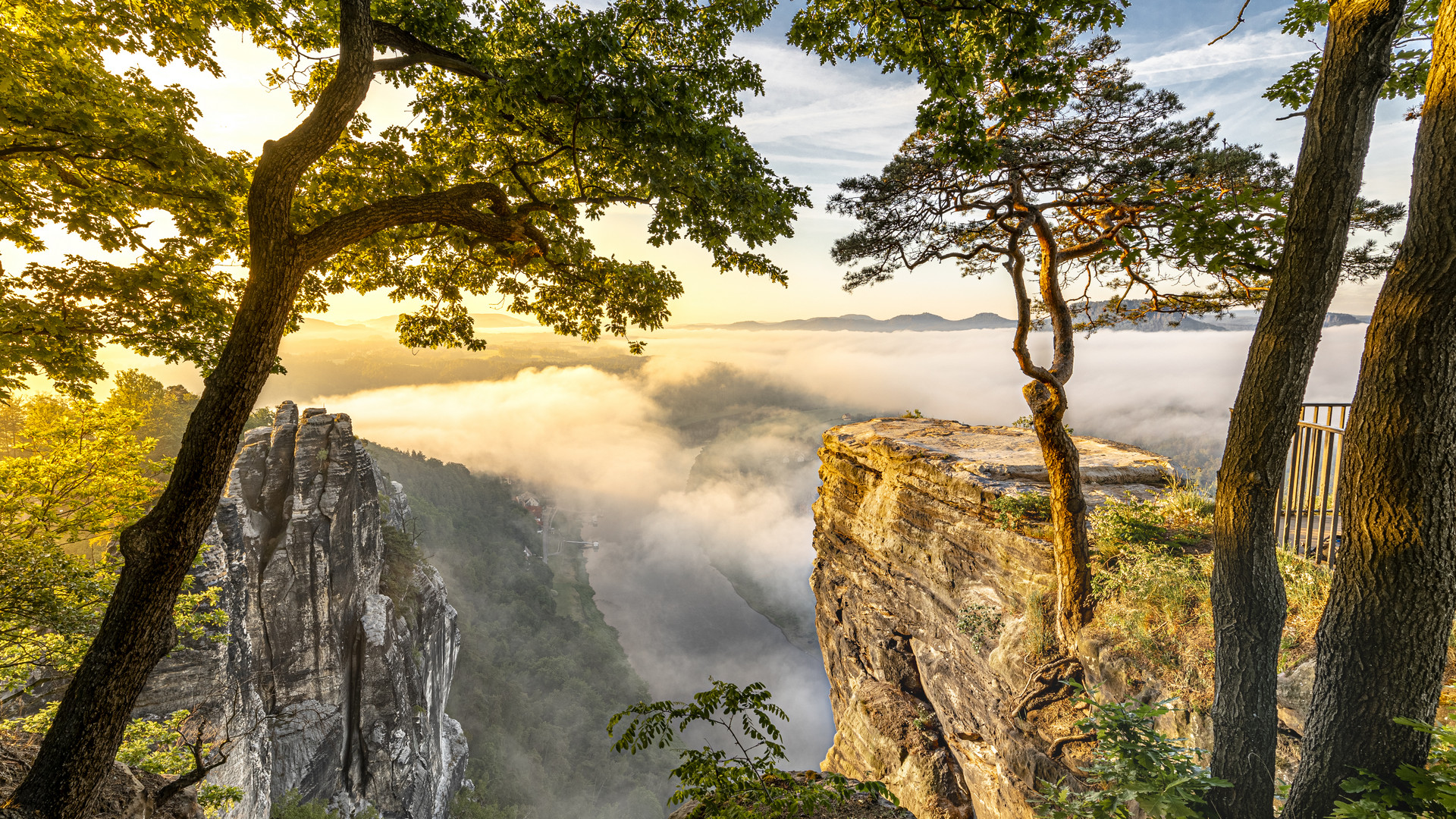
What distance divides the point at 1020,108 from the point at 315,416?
94.4 ft

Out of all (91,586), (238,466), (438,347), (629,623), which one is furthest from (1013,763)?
(629,623)

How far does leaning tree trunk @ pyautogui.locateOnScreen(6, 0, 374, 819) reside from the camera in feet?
11.2

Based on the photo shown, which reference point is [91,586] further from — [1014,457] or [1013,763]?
[1014,457]

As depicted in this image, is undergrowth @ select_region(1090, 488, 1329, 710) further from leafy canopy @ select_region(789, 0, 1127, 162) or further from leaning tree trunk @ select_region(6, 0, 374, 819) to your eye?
leaning tree trunk @ select_region(6, 0, 374, 819)

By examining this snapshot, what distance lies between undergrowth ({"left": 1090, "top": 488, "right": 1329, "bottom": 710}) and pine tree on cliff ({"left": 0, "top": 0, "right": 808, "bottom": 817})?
20.3ft

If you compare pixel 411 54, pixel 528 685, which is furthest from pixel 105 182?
pixel 528 685

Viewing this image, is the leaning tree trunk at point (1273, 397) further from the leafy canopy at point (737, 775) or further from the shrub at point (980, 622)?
the shrub at point (980, 622)

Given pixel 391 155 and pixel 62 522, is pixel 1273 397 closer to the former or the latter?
pixel 391 155

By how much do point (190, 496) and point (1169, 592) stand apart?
9.86 m

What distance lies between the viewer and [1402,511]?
290cm

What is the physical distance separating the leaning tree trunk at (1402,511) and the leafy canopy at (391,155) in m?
3.94

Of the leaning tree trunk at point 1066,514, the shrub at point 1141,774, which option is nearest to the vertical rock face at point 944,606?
the leaning tree trunk at point 1066,514

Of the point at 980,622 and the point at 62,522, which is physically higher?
the point at 62,522

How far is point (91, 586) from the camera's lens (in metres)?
6.59
